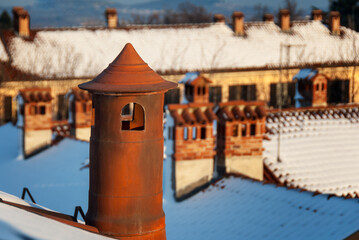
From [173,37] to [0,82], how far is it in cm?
1112

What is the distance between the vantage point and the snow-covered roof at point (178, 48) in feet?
140

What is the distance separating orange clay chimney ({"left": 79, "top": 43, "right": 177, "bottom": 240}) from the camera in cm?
995

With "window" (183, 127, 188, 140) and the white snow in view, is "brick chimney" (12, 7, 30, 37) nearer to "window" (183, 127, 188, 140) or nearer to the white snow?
the white snow

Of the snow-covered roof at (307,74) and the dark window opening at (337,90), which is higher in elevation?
the snow-covered roof at (307,74)

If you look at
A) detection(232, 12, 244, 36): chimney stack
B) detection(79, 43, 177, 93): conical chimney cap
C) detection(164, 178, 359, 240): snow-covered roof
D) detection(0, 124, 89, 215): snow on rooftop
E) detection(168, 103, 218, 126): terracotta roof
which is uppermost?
detection(79, 43, 177, 93): conical chimney cap

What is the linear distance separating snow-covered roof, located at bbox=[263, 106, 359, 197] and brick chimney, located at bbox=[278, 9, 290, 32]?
27392mm

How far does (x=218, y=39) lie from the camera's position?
4791 cm

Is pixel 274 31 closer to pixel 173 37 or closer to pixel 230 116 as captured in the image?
pixel 173 37

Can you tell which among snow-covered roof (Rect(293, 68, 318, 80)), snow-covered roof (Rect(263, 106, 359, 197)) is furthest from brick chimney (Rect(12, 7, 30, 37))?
snow-covered roof (Rect(263, 106, 359, 197))

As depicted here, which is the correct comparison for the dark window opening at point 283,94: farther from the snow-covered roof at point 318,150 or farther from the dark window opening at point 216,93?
the snow-covered roof at point 318,150

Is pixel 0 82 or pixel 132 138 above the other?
pixel 132 138

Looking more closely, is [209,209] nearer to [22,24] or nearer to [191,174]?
[191,174]

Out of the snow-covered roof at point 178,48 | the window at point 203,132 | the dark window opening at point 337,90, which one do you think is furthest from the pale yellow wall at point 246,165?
the dark window opening at point 337,90

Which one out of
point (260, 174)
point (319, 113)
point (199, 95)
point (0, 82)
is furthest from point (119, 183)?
point (0, 82)
